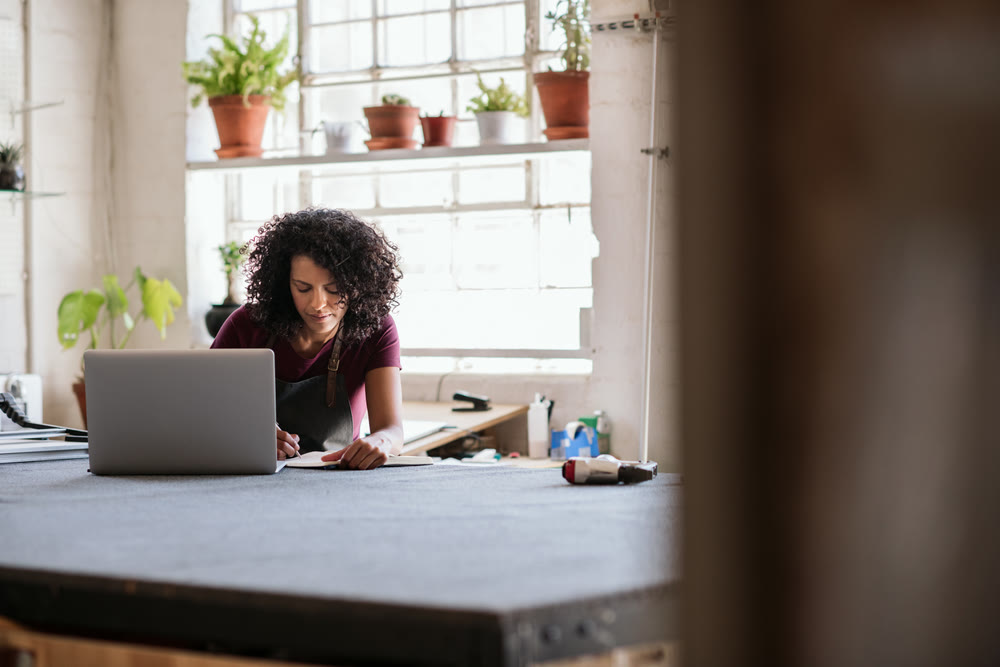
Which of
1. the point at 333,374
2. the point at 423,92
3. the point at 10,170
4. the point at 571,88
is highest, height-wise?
the point at 423,92

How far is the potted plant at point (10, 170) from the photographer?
401 centimetres

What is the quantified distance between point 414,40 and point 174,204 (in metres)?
1.45

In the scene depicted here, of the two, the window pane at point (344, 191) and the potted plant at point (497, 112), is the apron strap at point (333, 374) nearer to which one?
the potted plant at point (497, 112)

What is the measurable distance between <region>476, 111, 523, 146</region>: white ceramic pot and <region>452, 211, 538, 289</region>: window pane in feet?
1.34

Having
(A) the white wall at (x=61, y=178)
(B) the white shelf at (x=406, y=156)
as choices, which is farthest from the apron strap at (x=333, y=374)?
(A) the white wall at (x=61, y=178)

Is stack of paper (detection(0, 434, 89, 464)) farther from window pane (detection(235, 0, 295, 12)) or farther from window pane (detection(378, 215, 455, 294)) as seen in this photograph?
window pane (detection(235, 0, 295, 12))

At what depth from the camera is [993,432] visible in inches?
15.4

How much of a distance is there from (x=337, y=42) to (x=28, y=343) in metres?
2.10

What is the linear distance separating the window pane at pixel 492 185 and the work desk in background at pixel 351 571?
2.99m

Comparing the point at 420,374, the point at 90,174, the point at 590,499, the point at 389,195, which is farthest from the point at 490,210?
the point at 590,499

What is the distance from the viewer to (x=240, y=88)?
14.5ft

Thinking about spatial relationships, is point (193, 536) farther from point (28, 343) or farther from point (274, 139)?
point (274, 139)

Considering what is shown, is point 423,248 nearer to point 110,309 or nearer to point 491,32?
point 491,32

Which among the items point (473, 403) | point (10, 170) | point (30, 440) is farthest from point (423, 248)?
point (30, 440)
